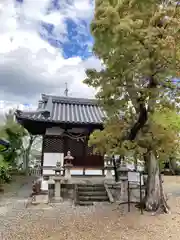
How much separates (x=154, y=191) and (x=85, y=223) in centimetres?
235

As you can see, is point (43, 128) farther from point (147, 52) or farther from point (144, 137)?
point (147, 52)

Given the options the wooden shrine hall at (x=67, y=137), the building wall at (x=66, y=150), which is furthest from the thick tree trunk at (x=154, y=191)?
the building wall at (x=66, y=150)

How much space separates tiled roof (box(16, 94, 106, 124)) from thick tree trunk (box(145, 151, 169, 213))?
2.68 m

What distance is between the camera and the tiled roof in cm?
1105

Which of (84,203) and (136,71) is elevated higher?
(136,71)

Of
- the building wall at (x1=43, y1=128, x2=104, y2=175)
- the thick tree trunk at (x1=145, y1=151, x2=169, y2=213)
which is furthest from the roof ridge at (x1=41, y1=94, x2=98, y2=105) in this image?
the thick tree trunk at (x1=145, y1=151, x2=169, y2=213)

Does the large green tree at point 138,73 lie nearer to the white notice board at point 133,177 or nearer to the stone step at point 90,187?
the white notice board at point 133,177

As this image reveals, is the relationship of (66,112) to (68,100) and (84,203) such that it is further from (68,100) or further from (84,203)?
(84,203)

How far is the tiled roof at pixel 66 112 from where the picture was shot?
11.1 meters

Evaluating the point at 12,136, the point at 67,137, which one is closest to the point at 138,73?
the point at 67,137

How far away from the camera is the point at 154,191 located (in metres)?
6.96

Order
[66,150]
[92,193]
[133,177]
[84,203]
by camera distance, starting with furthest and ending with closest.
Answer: [66,150] → [133,177] → [92,193] → [84,203]

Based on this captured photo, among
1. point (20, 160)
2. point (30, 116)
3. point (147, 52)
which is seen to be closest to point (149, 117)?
point (147, 52)

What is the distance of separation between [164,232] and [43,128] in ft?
26.7
